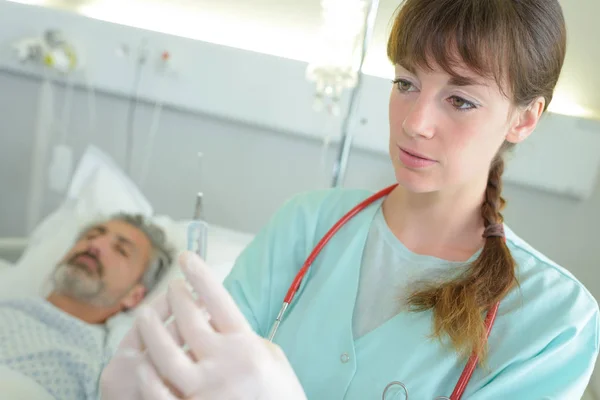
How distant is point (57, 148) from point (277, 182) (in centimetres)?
85

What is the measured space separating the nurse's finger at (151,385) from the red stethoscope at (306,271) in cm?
30

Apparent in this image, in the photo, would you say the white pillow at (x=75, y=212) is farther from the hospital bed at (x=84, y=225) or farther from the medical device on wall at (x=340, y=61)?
the medical device on wall at (x=340, y=61)

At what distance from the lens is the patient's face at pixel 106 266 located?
193cm

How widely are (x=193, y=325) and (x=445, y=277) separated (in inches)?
19.0

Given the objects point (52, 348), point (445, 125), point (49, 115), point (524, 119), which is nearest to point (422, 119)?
point (445, 125)

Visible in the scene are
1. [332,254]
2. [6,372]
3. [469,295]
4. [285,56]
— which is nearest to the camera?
[469,295]

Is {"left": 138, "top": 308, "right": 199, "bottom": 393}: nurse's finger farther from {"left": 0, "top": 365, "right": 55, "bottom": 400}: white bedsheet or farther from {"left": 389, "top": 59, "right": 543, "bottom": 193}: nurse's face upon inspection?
{"left": 0, "top": 365, "right": 55, "bottom": 400}: white bedsheet

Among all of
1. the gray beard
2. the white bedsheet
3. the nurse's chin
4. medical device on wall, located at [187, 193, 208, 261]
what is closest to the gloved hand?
the nurse's chin

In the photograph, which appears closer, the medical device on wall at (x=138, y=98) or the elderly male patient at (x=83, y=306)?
the elderly male patient at (x=83, y=306)

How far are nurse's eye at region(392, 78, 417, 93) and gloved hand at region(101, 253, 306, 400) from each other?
48cm

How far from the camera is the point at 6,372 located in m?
1.51

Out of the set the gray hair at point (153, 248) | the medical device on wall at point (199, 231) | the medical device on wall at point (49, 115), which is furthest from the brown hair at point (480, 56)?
the medical device on wall at point (49, 115)

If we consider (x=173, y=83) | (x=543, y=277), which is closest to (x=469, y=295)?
(x=543, y=277)

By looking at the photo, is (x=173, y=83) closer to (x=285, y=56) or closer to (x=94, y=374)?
(x=285, y=56)
